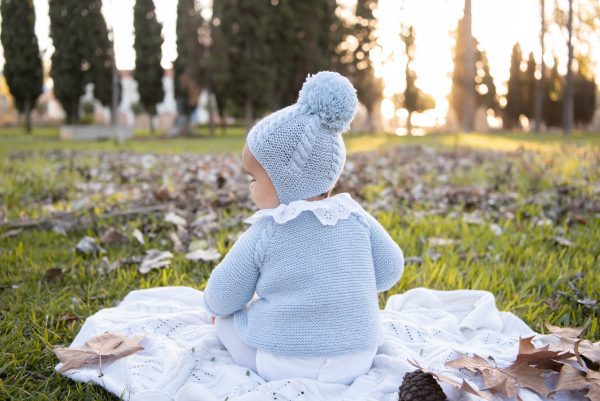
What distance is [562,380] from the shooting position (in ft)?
5.54

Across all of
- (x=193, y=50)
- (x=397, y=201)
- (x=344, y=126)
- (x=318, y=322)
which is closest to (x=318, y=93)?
(x=344, y=126)

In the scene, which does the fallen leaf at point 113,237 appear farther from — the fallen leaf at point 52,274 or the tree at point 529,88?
the tree at point 529,88

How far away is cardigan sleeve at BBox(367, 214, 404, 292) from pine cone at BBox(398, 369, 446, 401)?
1.57 feet

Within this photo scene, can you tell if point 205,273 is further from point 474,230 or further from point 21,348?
point 474,230

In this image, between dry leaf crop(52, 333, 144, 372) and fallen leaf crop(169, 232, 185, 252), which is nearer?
dry leaf crop(52, 333, 144, 372)

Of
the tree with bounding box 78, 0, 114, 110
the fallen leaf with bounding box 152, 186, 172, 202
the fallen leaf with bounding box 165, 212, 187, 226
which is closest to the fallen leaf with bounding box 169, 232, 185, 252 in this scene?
the fallen leaf with bounding box 165, 212, 187, 226

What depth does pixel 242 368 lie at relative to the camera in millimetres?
1891

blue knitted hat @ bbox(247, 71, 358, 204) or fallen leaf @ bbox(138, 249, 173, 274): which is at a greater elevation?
blue knitted hat @ bbox(247, 71, 358, 204)

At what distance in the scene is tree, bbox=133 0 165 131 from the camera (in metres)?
27.1

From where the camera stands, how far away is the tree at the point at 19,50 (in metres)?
24.4

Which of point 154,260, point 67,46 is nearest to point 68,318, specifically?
point 154,260

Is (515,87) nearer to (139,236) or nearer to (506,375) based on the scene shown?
(139,236)

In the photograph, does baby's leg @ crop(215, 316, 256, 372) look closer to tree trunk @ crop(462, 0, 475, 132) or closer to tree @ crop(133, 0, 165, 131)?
tree trunk @ crop(462, 0, 475, 132)

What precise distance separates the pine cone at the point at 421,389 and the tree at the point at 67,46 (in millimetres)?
26563
